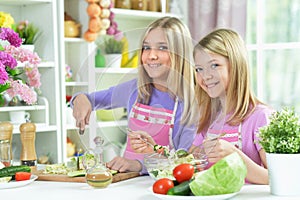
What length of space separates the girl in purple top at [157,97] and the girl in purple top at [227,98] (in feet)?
0.16

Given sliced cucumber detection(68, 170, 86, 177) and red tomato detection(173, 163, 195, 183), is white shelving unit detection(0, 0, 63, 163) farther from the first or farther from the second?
red tomato detection(173, 163, 195, 183)

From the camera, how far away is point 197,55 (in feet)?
6.76

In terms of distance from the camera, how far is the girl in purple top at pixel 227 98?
212cm

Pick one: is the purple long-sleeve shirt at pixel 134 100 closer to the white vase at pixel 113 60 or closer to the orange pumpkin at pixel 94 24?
the white vase at pixel 113 60

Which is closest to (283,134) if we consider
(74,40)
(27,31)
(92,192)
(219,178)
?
(219,178)

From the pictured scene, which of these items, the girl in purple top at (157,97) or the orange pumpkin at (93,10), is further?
the orange pumpkin at (93,10)

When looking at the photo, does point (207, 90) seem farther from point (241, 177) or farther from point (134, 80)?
point (241, 177)

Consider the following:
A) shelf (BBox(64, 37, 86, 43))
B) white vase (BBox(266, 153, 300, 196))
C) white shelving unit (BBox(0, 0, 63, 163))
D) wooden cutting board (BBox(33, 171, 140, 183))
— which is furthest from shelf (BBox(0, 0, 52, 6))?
white vase (BBox(266, 153, 300, 196))

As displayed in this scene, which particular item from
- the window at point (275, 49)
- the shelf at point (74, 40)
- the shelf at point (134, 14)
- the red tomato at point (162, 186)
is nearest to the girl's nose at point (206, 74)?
the red tomato at point (162, 186)

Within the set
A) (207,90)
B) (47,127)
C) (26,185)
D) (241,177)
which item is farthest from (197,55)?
(47,127)

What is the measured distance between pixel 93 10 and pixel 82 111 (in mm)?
2058

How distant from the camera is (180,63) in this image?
2035 mm

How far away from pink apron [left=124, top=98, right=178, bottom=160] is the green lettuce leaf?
0.43m

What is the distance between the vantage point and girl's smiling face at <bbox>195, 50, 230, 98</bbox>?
6.83 feet
